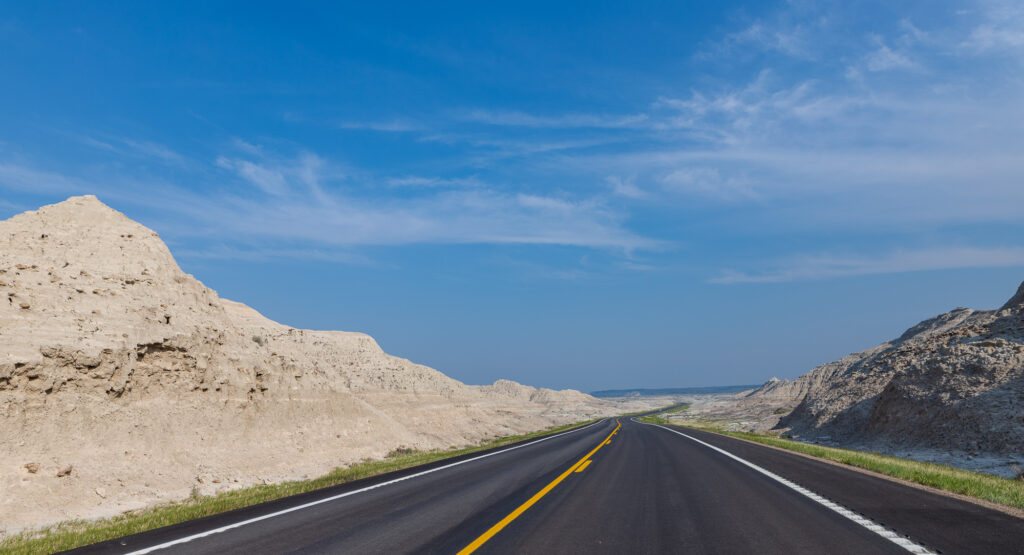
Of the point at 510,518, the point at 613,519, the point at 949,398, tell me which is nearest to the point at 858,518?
the point at 613,519

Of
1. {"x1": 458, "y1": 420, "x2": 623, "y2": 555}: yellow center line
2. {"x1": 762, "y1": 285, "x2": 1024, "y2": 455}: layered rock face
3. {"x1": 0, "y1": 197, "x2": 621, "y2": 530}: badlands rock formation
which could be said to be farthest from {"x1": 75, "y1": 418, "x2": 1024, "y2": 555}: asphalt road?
{"x1": 762, "y1": 285, "x2": 1024, "y2": 455}: layered rock face

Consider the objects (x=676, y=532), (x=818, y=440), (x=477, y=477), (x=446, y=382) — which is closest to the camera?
(x=676, y=532)

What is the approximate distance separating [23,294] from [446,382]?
59.4 meters

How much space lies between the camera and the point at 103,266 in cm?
1941

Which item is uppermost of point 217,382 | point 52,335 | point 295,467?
point 52,335

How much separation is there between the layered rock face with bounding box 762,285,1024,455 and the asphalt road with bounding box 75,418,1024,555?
46.0ft

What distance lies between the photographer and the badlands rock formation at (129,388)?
521 inches

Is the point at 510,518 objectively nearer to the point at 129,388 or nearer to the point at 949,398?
the point at 129,388

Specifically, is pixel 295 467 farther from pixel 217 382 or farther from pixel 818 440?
pixel 818 440

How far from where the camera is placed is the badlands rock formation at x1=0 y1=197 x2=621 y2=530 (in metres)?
13.2

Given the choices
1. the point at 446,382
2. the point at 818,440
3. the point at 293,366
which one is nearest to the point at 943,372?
the point at 818,440

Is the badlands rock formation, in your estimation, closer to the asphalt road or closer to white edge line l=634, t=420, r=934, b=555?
the asphalt road

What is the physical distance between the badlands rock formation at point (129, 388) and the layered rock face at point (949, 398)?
25.7 meters

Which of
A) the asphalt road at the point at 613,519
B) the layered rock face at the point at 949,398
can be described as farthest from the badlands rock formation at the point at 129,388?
the layered rock face at the point at 949,398
